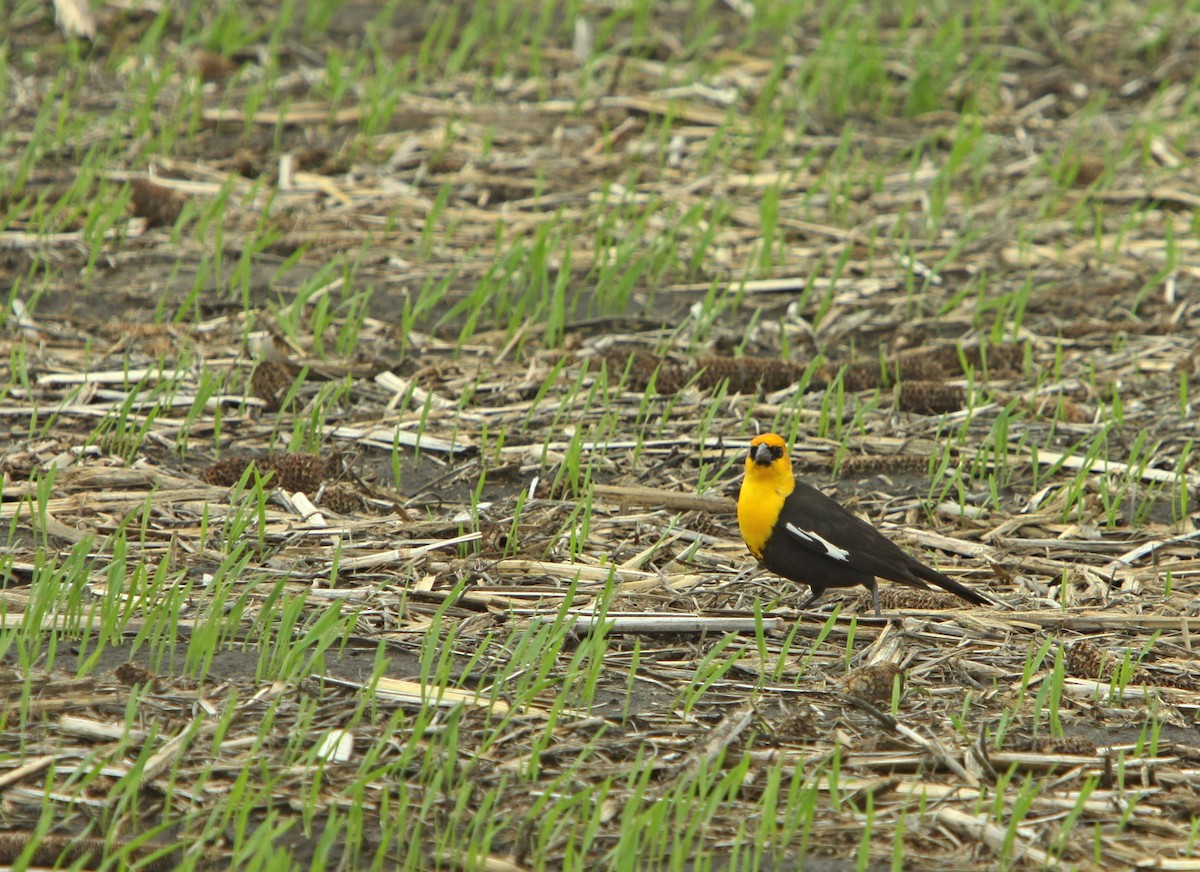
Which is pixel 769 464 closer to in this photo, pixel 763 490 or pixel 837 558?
pixel 763 490

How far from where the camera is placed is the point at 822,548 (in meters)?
4.91

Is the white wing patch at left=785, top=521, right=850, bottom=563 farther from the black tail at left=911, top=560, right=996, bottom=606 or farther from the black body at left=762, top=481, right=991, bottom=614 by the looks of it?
the black tail at left=911, top=560, right=996, bottom=606

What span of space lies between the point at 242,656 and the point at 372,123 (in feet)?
18.0

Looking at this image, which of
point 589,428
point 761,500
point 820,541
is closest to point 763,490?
point 761,500

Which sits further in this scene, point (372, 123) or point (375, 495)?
point (372, 123)

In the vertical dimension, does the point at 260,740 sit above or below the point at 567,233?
above

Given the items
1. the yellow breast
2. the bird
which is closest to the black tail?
the bird

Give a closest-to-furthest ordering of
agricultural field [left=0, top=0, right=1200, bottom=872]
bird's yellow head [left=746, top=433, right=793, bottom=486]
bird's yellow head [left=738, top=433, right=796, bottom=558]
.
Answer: agricultural field [left=0, top=0, right=1200, bottom=872], bird's yellow head [left=738, top=433, right=796, bottom=558], bird's yellow head [left=746, top=433, right=793, bottom=486]

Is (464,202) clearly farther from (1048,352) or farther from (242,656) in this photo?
(242,656)

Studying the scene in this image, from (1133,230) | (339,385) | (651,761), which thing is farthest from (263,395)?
(1133,230)

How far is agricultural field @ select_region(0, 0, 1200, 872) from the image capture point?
3668 millimetres

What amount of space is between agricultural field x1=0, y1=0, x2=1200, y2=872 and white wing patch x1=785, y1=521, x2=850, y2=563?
25 centimetres

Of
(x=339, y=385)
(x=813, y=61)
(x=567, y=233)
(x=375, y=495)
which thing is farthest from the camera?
(x=813, y=61)

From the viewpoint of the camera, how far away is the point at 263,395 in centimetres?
650
